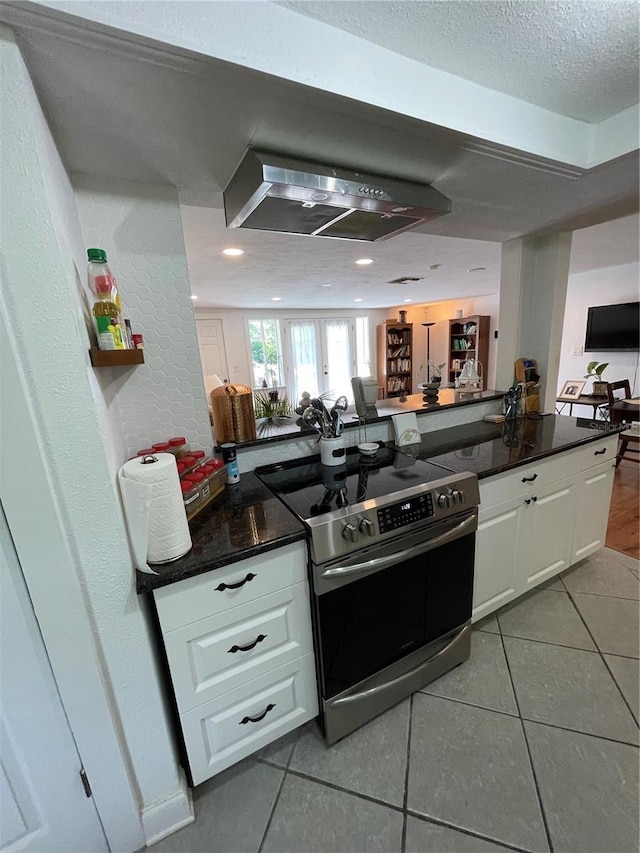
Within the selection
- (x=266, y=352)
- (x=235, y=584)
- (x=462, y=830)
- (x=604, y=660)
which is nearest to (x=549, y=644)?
(x=604, y=660)

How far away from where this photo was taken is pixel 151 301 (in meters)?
1.33

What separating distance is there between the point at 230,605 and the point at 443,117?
1573 mm

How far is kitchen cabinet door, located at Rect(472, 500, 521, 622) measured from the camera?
5.04 feet

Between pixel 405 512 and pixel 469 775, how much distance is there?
36.1 inches

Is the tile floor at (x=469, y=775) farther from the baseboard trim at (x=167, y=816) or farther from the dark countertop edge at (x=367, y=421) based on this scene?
the dark countertop edge at (x=367, y=421)

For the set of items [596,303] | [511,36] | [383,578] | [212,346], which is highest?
[511,36]

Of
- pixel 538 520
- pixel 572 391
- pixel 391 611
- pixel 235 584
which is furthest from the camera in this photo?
pixel 572 391

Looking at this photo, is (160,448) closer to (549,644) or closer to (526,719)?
(526,719)

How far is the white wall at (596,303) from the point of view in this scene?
4.41m

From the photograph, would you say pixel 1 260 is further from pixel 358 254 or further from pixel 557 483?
pixel 358 254

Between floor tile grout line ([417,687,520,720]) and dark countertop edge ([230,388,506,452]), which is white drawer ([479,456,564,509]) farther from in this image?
floor tile grout line ([417,687,520,720])

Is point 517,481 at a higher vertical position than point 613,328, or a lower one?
lower

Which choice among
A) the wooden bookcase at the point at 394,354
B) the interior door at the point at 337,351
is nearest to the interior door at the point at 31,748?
the interior door at the point at 337,351

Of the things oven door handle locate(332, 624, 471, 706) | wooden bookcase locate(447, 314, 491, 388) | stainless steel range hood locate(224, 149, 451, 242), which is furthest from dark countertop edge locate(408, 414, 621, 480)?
wooden bookcase locate(447, 314, 491, 388)
